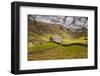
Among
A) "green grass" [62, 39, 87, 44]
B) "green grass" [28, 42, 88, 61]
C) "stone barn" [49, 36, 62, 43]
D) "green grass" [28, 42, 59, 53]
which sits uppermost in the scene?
"stone barn" [49, 36, 62, 43]

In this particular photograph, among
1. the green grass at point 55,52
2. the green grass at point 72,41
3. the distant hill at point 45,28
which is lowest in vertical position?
the green grass at point 55,52

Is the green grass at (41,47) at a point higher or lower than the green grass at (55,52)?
higher

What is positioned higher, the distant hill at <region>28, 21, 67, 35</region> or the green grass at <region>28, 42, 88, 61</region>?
the distant hill at <region>28, 21, 67, 35</region>

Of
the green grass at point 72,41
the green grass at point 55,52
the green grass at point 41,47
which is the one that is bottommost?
the green grass at point 55,52

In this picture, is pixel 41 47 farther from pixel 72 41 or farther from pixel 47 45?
pixel 72 41

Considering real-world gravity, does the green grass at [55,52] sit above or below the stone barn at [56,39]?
below

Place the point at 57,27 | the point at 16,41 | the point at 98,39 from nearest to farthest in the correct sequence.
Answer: the point at 16,41 → the point at 57,27 → the point at 98,39

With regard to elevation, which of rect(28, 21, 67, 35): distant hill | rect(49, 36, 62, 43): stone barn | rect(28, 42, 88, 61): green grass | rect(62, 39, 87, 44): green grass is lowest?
rect(28, 42, 88, 61): green grass

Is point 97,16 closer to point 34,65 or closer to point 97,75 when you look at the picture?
point 97,75

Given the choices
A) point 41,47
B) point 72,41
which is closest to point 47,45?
point 41,47

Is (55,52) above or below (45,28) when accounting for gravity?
below
